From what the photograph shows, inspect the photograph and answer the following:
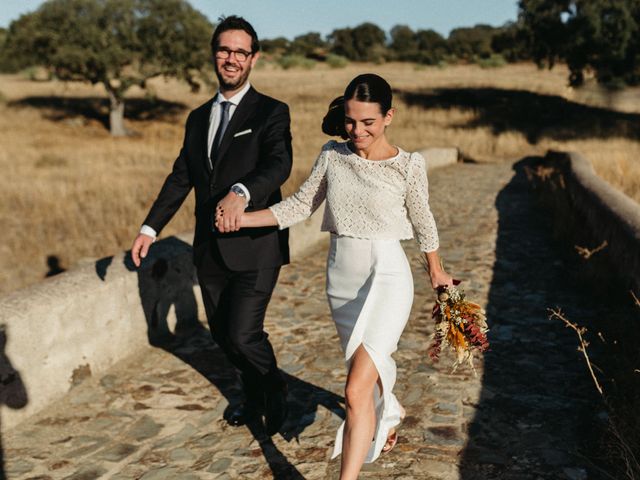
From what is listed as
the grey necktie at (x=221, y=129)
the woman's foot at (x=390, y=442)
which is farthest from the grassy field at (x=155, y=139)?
the woman's foot at (x=390, y=442)

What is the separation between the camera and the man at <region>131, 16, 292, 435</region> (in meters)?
3.80

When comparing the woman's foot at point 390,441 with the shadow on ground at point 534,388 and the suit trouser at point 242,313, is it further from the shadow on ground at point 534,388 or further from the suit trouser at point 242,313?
the suit trouser at point 242,313

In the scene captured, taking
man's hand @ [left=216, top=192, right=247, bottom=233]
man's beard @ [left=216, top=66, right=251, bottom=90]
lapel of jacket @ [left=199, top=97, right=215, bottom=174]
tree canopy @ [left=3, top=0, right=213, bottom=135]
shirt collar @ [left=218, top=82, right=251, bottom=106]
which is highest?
tree canopy @ [left=3, top=0, right=213, bottom=135]

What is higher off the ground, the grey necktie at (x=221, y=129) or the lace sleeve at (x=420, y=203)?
the grey necktie at (x=221, y=129)

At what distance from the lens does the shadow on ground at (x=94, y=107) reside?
1264 inches

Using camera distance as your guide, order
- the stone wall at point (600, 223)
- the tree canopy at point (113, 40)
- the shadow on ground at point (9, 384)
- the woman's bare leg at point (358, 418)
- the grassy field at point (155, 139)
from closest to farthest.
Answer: the woman's bare leg at point (358, 418) → the shadow on ground at point (9, 384) → the stone wall at point (600, 223) → the grassy field at point (155, 139) → the tree canopy at point (113, 40)

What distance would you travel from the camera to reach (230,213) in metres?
3.28

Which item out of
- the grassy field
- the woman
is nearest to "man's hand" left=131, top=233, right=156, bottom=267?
the woman

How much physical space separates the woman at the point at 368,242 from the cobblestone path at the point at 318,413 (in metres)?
0.69

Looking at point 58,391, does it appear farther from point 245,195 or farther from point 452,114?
point 452,114

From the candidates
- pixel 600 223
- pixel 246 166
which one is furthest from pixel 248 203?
pixel 600 223

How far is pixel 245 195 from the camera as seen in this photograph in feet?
11.5

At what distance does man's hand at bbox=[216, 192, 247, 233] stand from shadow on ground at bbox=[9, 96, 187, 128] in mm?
29314

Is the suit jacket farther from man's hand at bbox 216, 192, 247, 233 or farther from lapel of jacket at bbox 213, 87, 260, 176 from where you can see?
man's hand at bbox 216, 192, 247, 233
